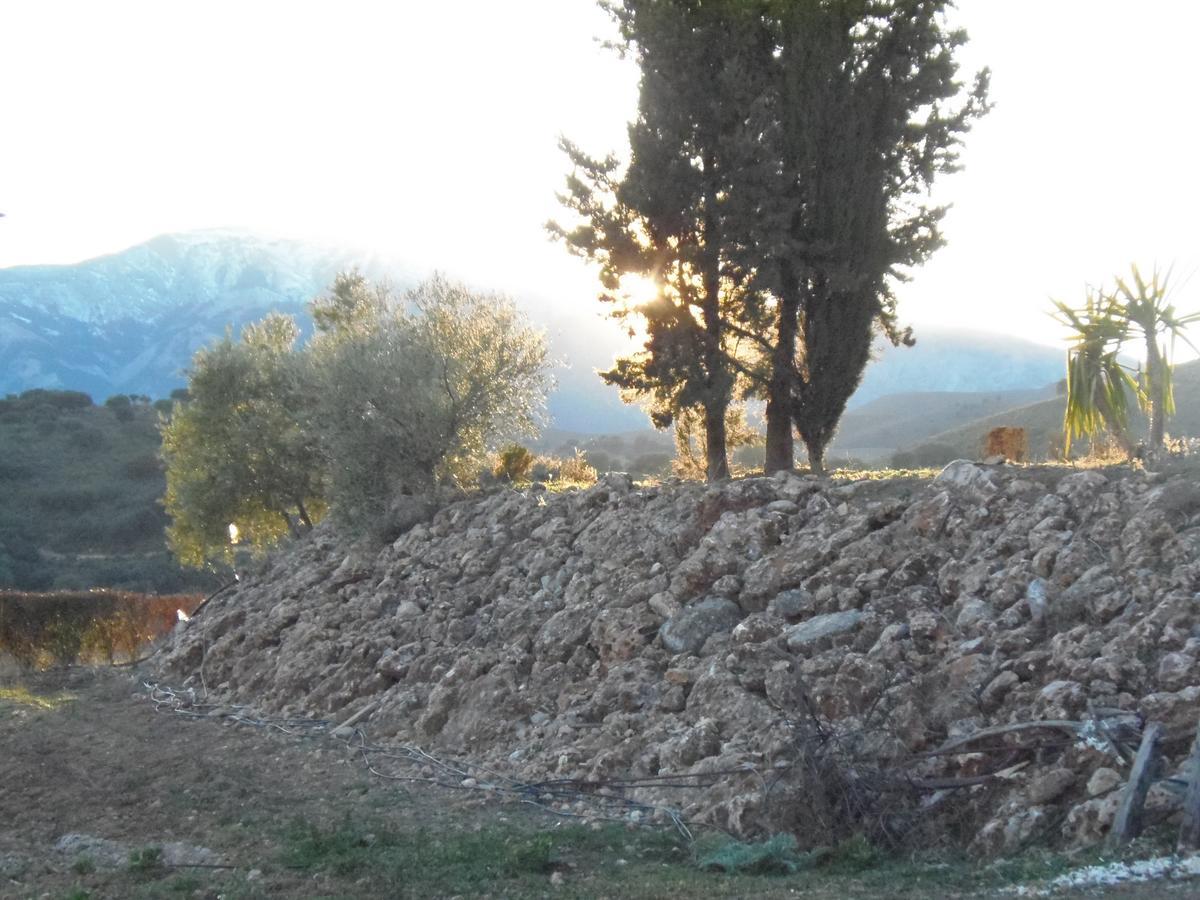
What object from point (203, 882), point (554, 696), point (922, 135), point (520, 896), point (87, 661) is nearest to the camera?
point (520, 896)

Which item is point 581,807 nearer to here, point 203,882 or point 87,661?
point 203,882

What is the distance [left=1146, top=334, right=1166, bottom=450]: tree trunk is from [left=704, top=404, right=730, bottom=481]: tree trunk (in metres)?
6.26

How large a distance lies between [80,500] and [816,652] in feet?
156

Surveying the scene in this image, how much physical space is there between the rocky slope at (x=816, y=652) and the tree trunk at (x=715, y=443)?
11.4ft

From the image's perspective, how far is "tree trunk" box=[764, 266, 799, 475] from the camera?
16594 mm

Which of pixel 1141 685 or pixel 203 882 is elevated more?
pixel 1141 685

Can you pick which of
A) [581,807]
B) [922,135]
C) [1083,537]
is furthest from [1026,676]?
[922,135]

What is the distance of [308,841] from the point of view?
7.55 meters

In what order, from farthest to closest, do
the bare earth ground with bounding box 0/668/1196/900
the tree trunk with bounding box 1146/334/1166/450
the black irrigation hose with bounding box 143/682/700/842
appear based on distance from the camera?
the tree trunk with bounding box 1146/334/1166/450, the black irrigation hose with bounding box 143/682/700/842, the bare earth ground with bounding box 0/668/1196/900

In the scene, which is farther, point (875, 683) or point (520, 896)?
point (875, 683)

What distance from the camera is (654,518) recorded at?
41.0ft

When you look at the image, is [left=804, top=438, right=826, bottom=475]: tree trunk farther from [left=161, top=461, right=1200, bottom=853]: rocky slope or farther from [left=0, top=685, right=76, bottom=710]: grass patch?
[left=0, top=685, right=76, bottom=710]: grass patch

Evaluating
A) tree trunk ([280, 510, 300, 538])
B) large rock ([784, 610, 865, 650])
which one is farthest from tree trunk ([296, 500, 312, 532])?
large rock ([784, 610, 865, 650])

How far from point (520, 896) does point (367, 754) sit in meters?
4.95
